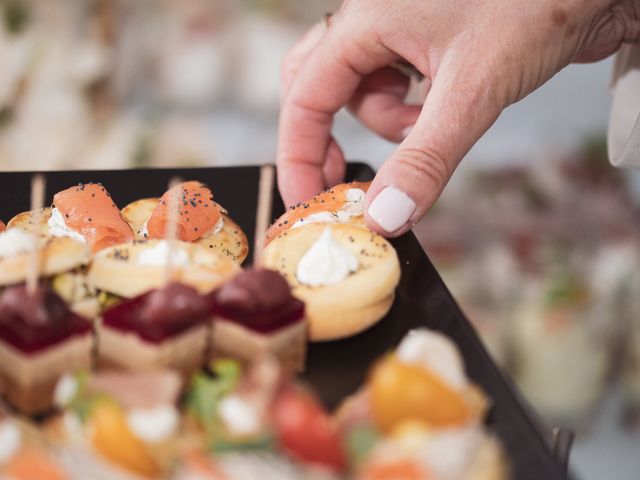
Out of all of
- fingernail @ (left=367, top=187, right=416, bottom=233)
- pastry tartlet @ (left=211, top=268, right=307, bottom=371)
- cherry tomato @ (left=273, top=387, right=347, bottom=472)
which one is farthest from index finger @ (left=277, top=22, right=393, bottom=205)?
cherry tomato @ (left=273, top=387, right=347, bottom=472)

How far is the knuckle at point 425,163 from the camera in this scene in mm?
2182

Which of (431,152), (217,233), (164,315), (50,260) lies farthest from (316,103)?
(164,315)

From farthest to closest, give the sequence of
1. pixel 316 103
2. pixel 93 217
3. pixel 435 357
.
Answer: pixel 316 103, pixel 93 217, pixel 435 357

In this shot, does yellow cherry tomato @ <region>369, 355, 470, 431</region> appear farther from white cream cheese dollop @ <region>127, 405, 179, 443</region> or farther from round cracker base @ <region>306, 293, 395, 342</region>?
round cracker base @ <region>306, 293, 395, 342</region>

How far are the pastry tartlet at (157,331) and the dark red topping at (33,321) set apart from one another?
67mm

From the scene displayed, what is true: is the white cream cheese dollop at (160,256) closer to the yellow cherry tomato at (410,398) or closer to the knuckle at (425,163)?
the knuckle at (425,163)

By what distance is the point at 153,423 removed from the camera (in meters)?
1.48

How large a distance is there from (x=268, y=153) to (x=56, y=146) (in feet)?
2.59

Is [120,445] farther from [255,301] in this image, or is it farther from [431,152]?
[431,152]

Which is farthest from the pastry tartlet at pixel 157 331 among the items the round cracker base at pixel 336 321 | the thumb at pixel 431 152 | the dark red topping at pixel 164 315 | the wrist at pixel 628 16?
the wrist at pixel 628 16

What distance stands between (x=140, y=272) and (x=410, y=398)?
2.62 ft

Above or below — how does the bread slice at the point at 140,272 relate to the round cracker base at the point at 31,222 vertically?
above

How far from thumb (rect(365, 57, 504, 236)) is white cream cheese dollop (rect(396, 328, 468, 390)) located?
2.23ft

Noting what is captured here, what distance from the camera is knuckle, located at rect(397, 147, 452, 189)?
2.18 m
